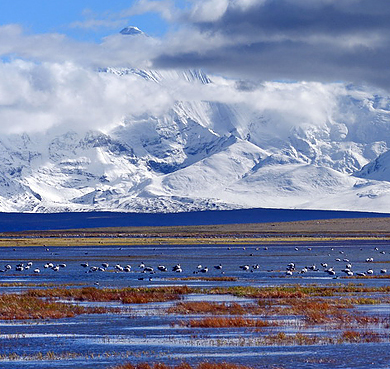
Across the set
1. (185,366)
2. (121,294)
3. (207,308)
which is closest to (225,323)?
(207,308)

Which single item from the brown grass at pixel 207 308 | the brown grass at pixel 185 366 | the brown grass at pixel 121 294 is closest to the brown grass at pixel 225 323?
the brown grass at pixel 207 308

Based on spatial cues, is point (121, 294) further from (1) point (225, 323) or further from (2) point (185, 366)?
(2) point (185, 366)

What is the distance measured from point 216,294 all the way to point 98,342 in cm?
2097

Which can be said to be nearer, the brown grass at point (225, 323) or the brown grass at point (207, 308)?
the brown grass at point (225, 323)

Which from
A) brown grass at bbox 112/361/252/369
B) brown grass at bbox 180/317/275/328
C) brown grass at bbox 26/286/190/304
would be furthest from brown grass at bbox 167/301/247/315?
brown grass at bbox 112/361/252/369

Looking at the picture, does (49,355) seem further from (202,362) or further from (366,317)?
(366,317)

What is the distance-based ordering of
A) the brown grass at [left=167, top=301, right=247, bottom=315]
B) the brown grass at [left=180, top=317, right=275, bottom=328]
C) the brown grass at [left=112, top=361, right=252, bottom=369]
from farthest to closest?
the brown grass at [left=167, top=301, right=247, bottom=315] < the brown grass at [left=180, top=317, right=275, bottom=328] < the brown grass at [left=112, top=361, right=252, bottom=369]

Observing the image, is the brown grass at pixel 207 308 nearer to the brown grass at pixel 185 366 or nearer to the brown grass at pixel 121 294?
the brown grass at pixel 121 294

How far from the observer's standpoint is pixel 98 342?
37438mm

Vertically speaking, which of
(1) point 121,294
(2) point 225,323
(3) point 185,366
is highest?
(3) point 185,366

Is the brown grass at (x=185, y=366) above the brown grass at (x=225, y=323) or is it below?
above

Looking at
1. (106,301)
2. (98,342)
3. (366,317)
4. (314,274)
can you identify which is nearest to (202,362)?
(98,342)

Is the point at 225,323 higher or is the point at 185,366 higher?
the point at 185,366

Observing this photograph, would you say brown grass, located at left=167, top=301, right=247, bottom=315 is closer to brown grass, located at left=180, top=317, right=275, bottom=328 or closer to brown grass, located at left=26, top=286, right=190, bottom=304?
brown grass, located at left=180, top=317, right=275, bottom=328
